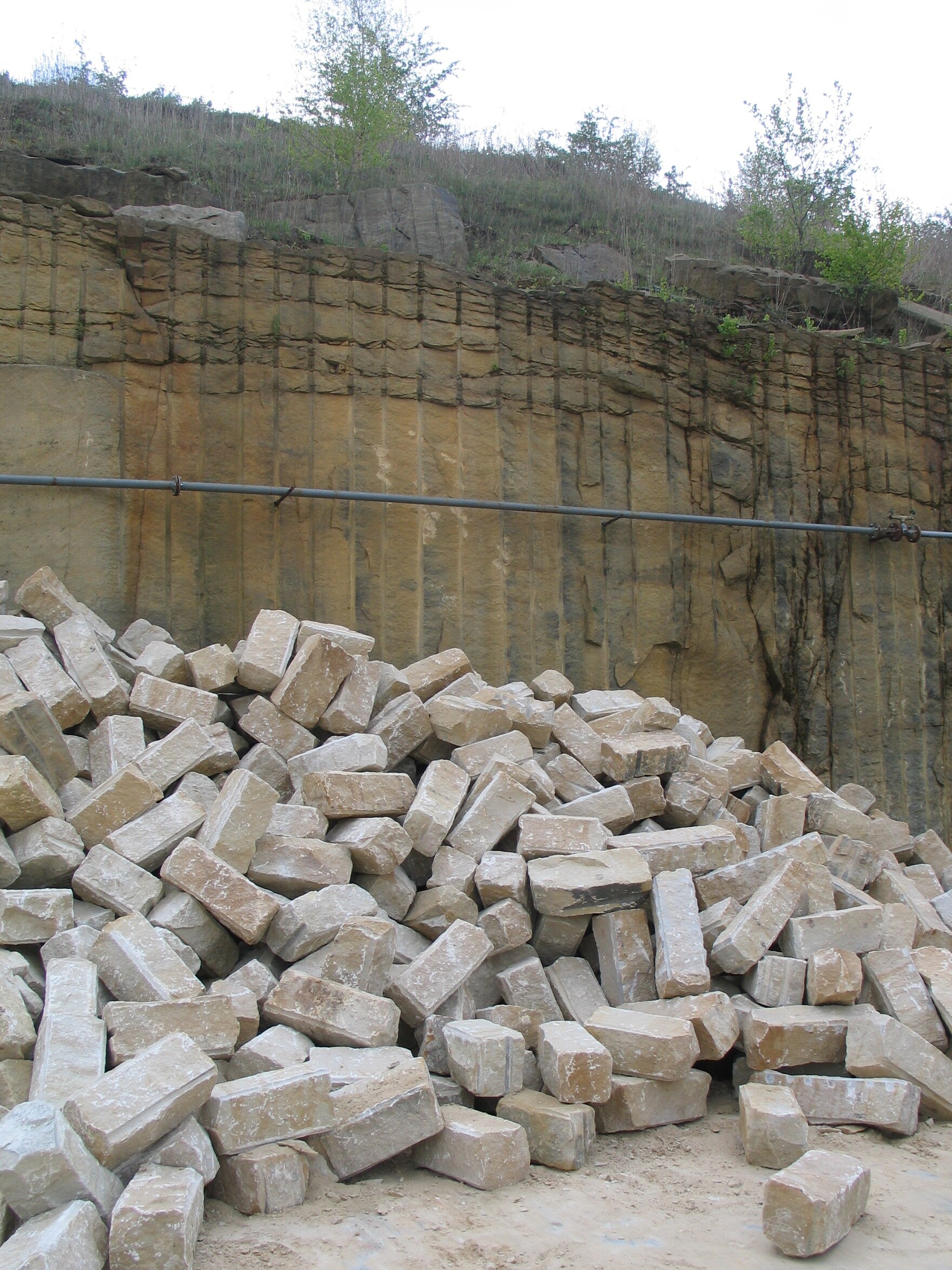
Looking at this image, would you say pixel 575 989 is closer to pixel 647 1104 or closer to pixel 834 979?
pixel 647 1104

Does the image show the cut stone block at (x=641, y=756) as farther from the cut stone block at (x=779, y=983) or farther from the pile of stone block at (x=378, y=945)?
the cut stone block at (x=779, y=983)

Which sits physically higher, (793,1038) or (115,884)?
(115,884)

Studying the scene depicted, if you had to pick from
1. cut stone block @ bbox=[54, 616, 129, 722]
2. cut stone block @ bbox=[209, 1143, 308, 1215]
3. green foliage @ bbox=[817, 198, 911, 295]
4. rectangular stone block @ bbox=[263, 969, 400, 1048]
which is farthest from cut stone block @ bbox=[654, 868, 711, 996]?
green foliage @ bbox=[817, 198, 911, 295]

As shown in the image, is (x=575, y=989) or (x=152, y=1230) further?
(x=575, y=989)

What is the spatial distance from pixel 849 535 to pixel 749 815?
3152 mm

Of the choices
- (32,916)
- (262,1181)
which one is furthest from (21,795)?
(262,1181)

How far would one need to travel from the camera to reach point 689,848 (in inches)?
181

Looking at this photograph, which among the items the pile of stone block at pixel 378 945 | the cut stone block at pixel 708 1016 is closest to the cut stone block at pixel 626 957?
the pile of stone block at pixel 378 945

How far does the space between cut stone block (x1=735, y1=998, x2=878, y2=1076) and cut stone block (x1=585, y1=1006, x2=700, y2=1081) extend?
11.9 inches

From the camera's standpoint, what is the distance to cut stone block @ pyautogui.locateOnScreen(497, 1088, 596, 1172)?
10.7 feet

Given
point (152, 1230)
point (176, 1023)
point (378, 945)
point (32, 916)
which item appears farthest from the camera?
point (378, 945)

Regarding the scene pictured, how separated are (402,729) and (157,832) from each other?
4.37 feet

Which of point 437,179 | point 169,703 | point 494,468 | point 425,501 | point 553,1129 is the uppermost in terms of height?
point 437,179

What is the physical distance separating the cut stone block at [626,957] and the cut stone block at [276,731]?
1571mm
